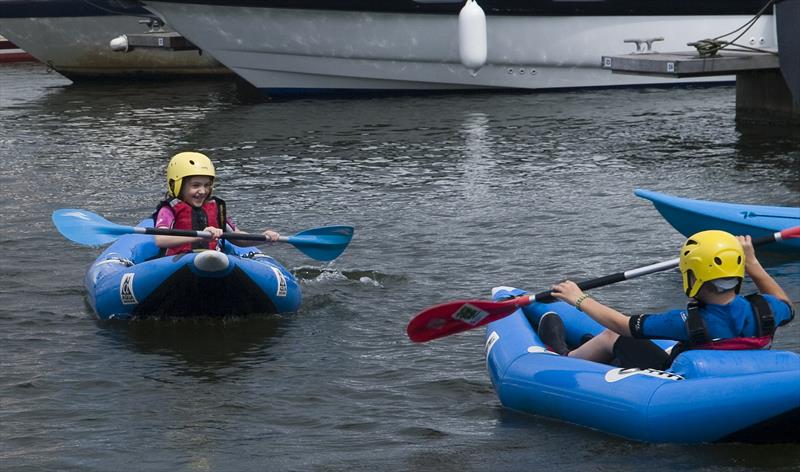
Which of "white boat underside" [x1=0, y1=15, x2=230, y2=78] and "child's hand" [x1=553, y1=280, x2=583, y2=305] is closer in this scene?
"child's hand" [x1=553, y1=280, x2=583, y2=305]

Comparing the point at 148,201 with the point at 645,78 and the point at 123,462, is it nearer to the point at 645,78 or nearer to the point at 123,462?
the point at 123,462

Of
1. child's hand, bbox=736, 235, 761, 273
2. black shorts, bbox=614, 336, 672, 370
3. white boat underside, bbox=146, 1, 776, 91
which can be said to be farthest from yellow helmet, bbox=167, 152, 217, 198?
white boat underside, bbox=146, 1, 776, 91

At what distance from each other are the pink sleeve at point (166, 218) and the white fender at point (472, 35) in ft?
35.9

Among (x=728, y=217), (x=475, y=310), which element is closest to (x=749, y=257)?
(x=475, y=310)

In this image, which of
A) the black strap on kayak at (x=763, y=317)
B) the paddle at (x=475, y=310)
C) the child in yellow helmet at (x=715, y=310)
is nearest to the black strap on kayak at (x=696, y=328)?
the child in yellow helmet at (x=715, y=310)

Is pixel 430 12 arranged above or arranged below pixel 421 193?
above

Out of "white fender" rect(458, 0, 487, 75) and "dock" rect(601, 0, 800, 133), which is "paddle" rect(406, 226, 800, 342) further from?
"white fender" rect(458, 0, 487, 75)

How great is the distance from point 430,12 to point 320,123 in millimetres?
2837

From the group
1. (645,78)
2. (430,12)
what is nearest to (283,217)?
A: (430,12)

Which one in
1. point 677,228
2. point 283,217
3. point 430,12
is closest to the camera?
point 677,228

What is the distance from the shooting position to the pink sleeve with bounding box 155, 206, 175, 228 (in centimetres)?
974

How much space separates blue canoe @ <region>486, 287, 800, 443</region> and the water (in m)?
0.10

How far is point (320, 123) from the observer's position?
18.9 m

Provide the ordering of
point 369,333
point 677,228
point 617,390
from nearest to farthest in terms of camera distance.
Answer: point 617,390
point 369,333
point 677,228
